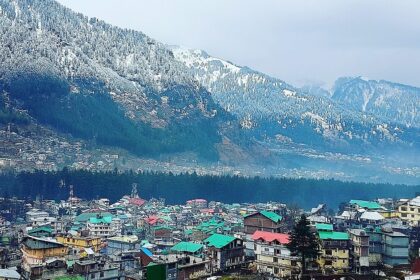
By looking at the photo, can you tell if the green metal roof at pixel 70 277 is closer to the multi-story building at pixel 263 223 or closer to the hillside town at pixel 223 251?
the hillside town at pixel 223 251

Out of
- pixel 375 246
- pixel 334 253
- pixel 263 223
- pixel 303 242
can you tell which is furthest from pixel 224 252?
pixel 375 246

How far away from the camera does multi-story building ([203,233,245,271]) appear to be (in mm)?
70125

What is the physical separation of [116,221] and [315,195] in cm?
9078

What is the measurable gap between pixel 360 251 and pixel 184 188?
94151 mm

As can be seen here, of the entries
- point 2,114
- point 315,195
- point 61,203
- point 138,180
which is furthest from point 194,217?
point 2,114

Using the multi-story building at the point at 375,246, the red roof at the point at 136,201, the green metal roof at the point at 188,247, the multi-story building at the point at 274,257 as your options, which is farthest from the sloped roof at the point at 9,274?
the red roof at the point at 136,201

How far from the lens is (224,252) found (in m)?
70.8

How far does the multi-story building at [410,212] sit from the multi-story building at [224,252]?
107ft

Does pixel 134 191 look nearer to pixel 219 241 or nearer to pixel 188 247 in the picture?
pixel 219 241

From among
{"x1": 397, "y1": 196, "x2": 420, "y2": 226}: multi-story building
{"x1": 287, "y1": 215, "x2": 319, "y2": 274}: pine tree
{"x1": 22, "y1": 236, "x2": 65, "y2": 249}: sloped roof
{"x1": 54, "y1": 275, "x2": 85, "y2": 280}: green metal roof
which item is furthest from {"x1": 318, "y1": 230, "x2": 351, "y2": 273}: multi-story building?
{"x1": 22, "y1": 236, "x2": 65, "y2": 249}: sloped roof

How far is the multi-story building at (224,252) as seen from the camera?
70125 millimetres

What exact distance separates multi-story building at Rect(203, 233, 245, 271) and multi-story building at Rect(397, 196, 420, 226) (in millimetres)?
32704

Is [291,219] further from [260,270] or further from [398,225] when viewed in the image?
[260,270]

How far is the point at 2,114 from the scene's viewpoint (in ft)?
631
